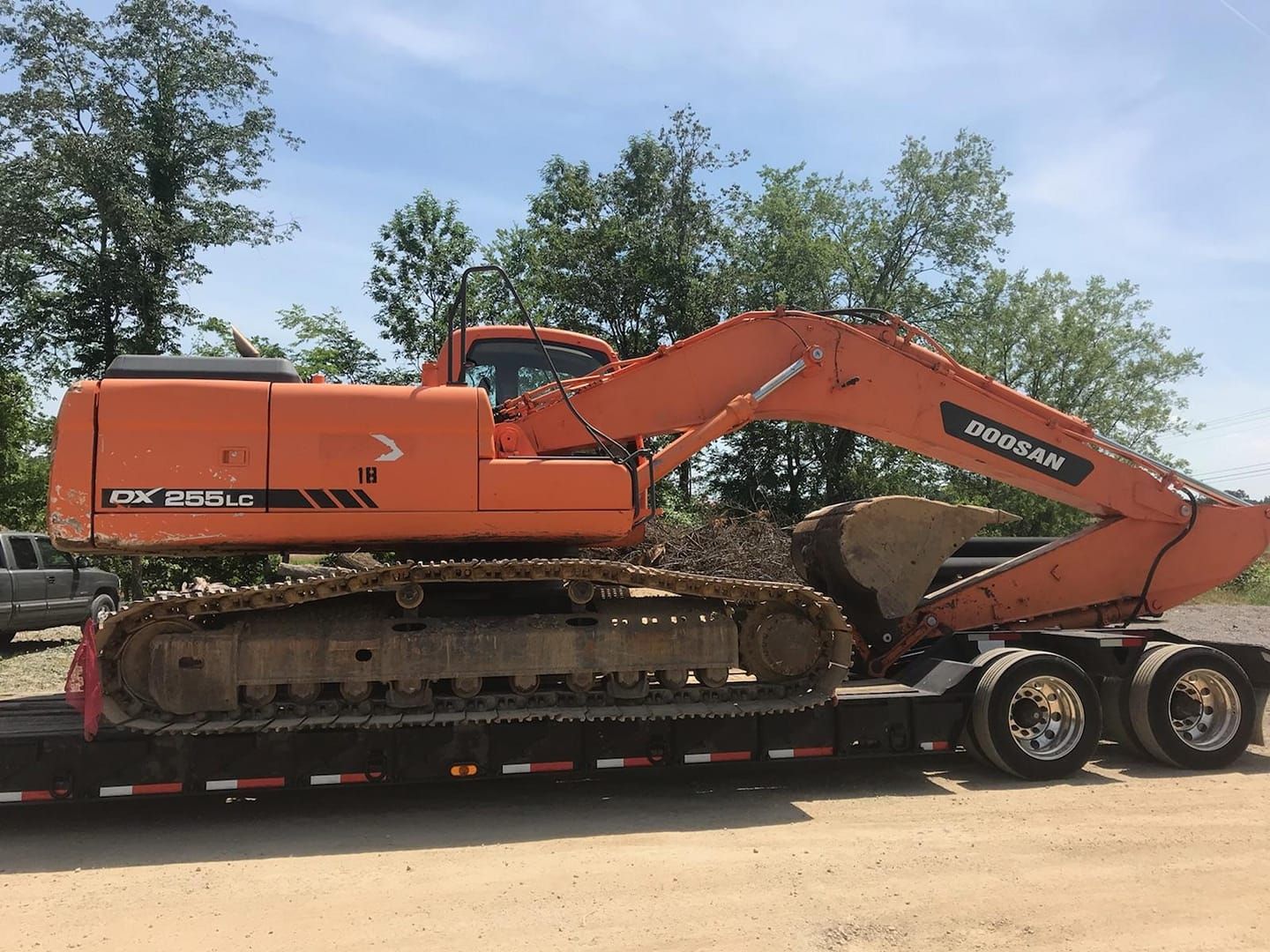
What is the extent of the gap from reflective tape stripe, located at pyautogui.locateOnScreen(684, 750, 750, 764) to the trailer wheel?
A: 1881mm

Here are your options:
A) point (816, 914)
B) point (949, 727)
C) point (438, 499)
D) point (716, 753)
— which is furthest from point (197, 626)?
point (949, 727)

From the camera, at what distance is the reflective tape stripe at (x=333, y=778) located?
589cm

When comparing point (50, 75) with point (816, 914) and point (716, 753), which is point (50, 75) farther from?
point (816, 914)

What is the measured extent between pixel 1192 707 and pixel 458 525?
241 inches

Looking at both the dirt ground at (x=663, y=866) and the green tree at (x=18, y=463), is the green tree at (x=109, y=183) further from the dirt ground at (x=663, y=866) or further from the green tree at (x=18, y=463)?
the dirt ground at (x=663, y=866)

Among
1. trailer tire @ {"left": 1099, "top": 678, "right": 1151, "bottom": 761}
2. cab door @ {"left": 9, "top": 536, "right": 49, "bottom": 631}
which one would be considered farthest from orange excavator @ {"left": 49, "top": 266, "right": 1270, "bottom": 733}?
cab door @ {"left": 9, "top": 536, "right": 49, "bottom": 631}

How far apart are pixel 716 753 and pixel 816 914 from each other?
6.88ft

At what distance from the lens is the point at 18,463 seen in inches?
1027

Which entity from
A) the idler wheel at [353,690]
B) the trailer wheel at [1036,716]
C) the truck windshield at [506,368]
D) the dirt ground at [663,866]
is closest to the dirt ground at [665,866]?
the dirt ground at [663,866]

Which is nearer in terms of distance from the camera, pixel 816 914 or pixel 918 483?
pixel 816 914

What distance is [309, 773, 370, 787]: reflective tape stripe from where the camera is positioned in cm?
589

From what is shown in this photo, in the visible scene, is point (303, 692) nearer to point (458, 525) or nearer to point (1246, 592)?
point (458, 525)

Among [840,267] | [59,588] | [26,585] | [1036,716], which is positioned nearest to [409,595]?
[1036,716]

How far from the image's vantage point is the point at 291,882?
480 centimetres
